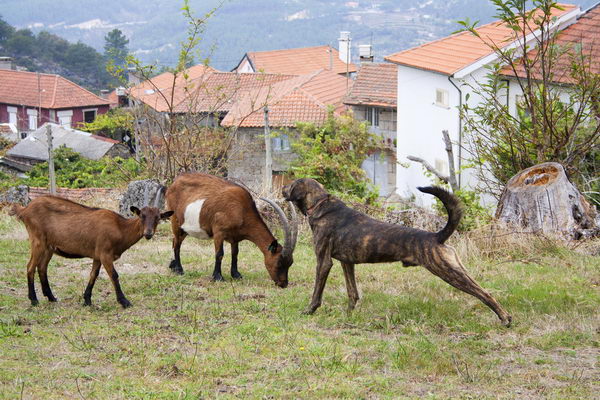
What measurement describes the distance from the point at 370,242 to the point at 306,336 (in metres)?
1.21

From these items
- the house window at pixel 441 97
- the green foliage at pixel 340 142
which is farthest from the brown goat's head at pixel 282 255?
the house window at pixel 441 97

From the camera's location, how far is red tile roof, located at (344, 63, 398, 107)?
137 ft

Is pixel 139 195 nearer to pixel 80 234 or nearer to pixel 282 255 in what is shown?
pixel 282 255

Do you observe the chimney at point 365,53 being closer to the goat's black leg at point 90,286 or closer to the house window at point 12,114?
the house window at point 12,114

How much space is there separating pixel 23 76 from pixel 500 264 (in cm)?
7037

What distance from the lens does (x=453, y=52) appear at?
112 feet

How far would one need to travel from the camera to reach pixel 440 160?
34.6 m

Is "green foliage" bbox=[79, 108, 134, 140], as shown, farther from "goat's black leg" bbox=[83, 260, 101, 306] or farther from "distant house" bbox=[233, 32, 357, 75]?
"goat's black leg" bbox=[83, 260, 101, 306]

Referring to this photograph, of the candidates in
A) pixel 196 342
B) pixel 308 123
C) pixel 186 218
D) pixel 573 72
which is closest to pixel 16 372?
pixel 196 342

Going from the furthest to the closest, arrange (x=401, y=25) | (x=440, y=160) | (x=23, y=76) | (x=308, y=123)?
(x=401, y=25), (x=23, y=76), (x=308, y=123), (x=440, y=160)

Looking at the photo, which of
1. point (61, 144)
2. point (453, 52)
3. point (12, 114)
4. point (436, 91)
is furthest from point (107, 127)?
point (453, 52)

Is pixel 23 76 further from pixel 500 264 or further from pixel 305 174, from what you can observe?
pixel 500 264

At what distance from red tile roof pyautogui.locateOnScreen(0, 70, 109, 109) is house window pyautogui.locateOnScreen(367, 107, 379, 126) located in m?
36.3

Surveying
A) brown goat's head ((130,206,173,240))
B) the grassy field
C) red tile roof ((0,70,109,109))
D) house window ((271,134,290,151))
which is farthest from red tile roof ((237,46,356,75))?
brown goat's head ((130,206,173,240))
